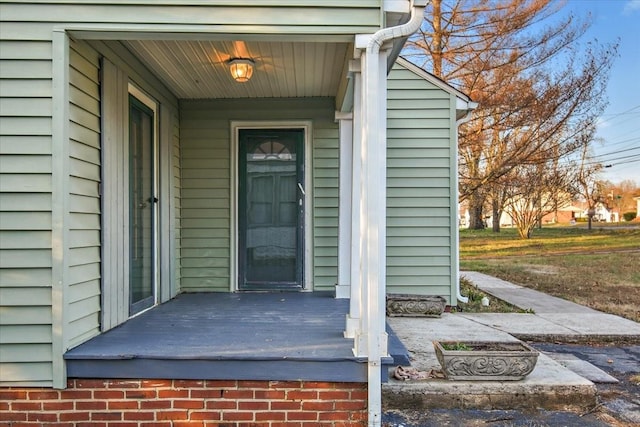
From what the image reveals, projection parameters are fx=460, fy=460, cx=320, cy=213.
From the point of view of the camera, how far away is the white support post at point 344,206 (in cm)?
422

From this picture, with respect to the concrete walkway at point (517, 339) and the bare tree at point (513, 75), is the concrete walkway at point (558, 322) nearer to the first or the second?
the concrete walkway at point (517, 339)

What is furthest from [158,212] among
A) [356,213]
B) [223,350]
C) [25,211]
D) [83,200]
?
[356,213]

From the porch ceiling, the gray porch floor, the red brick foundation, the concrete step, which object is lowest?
the concrete step

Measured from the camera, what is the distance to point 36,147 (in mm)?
2482

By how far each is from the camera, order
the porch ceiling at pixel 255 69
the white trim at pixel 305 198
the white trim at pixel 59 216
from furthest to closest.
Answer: the white trim at pixel 305 198, the porch ceiling at pixel 255 69, the white trim at pixel 59 216

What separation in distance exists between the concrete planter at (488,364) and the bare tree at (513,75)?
23.8 feet

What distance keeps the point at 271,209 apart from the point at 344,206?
0.88 m

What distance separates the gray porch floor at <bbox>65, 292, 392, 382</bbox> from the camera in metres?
2.51

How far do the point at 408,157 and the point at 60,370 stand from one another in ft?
12.6

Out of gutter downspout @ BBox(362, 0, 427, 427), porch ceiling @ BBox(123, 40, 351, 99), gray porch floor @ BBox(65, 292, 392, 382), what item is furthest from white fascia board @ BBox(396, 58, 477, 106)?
gray porch floor @ BBox(65, 292, 392, 382)

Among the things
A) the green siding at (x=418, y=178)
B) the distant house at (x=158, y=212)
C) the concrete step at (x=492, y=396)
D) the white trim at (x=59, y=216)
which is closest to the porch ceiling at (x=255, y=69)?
the distant house at (x=158, y=212)

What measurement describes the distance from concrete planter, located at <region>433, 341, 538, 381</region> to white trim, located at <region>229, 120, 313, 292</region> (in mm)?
1949

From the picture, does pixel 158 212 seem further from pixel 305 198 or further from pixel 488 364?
pixel 488 364

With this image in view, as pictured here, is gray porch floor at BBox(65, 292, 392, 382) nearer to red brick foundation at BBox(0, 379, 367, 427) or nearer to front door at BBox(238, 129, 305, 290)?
red brick foundation at BBox(0, 379, 367, 427)
